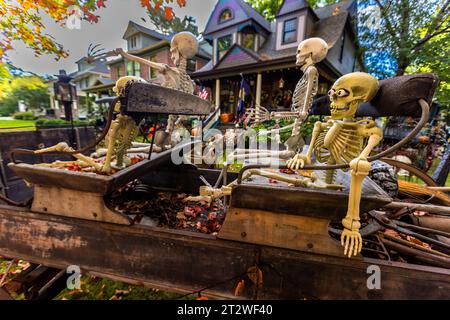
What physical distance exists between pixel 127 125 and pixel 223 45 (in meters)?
12.7

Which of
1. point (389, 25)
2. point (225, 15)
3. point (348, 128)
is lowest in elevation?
point (348, 128)

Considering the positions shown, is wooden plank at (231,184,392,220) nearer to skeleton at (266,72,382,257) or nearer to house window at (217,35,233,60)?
skeleton at (266,72,382,257)

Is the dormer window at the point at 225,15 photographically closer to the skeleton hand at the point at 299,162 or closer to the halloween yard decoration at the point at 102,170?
the halloween yard decoration at the point at 102,170

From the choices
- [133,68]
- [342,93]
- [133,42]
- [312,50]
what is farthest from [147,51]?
[342,93]

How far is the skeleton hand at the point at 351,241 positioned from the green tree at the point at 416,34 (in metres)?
10.2

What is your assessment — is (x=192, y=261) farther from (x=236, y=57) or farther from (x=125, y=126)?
(x=236, y=57)

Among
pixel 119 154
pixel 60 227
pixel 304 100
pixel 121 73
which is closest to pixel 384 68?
pixel 304 100

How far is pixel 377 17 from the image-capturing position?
9961 mm

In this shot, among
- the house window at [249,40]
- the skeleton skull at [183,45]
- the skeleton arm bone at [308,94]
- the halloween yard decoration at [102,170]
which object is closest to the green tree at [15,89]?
the skeleton skull at [183,45]

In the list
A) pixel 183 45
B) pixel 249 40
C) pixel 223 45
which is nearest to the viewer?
pixel 183 45

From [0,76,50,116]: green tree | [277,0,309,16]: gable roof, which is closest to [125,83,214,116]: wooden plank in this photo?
[0,76,50,116]: green tree

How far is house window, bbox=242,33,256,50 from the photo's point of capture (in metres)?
11.8

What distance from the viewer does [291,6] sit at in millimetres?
9984

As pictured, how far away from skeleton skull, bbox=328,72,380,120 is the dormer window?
503 inches
